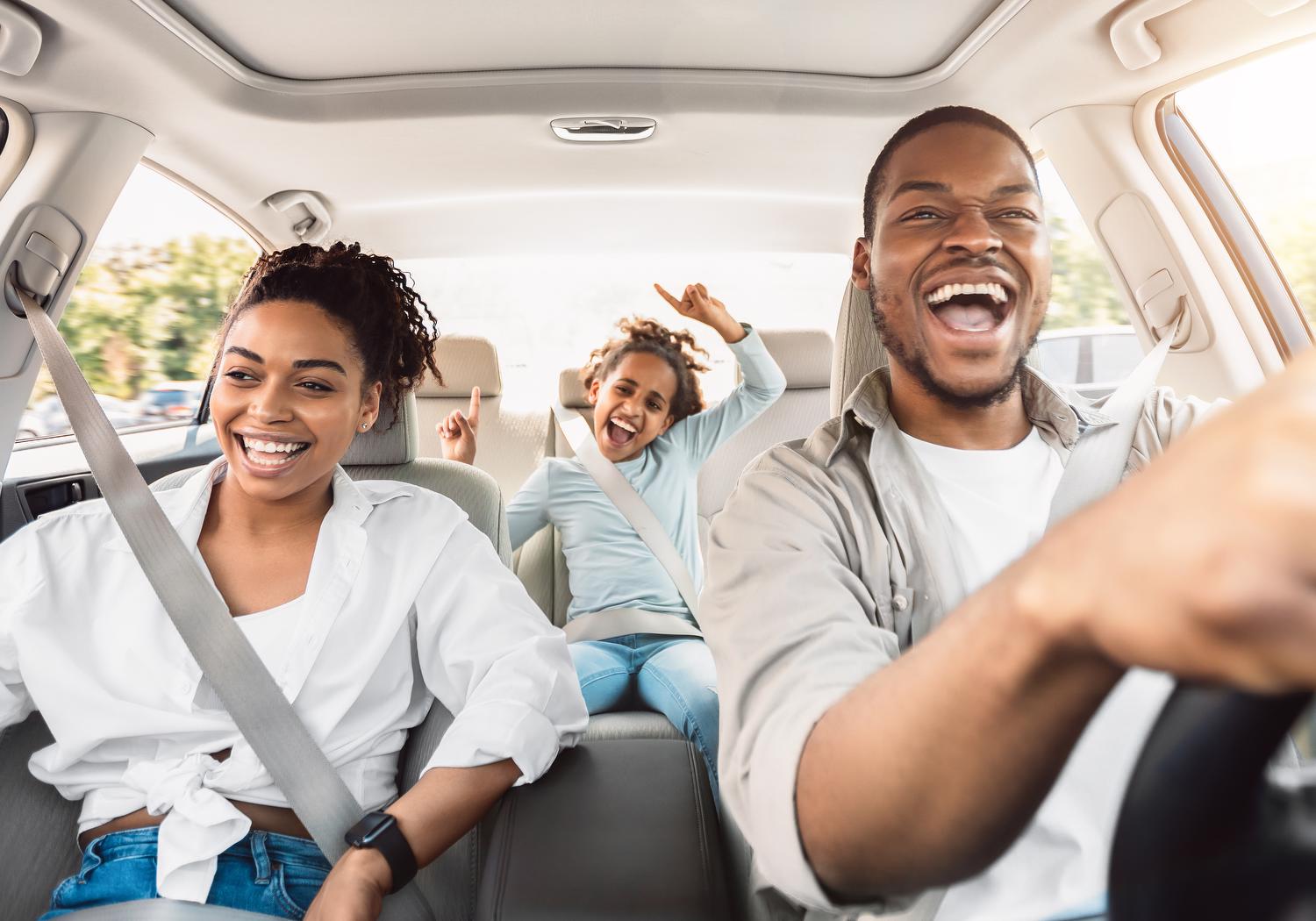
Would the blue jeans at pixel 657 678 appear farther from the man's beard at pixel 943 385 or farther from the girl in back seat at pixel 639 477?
the man's beard at pixel 943 385

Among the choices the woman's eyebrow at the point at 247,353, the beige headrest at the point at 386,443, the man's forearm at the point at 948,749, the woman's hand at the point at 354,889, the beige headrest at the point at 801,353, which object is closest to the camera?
the man's forearm at the point at 948,749

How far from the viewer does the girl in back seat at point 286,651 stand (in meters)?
1.13

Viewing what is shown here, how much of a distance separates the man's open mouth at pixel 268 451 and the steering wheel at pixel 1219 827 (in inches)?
49.2

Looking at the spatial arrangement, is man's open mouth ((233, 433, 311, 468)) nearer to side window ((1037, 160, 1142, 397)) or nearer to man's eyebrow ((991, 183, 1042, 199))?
man's eyebrow ((991, 183, 1042, 199))

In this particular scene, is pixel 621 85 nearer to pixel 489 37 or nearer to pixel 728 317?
pixel 489 37

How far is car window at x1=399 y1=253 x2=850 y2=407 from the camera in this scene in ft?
9.42

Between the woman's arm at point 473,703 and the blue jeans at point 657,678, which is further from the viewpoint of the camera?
the blue jeans at point 657,678

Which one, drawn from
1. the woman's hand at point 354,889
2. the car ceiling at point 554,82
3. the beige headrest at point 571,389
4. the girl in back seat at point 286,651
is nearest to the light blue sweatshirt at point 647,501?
the beige headrest at point 571,389

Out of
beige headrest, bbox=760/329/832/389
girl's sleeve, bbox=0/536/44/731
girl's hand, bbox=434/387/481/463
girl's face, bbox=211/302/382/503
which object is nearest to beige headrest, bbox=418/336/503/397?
girl's hand, bbox=434/387/481/463

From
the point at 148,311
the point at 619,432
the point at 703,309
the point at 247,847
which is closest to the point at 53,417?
the point at 148,311

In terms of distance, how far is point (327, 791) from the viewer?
3.92ft

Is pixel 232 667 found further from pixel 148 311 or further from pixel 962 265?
pixel 148 311

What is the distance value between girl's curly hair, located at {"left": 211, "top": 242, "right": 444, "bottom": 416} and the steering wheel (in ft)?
4.50

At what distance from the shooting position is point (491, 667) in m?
1.30
